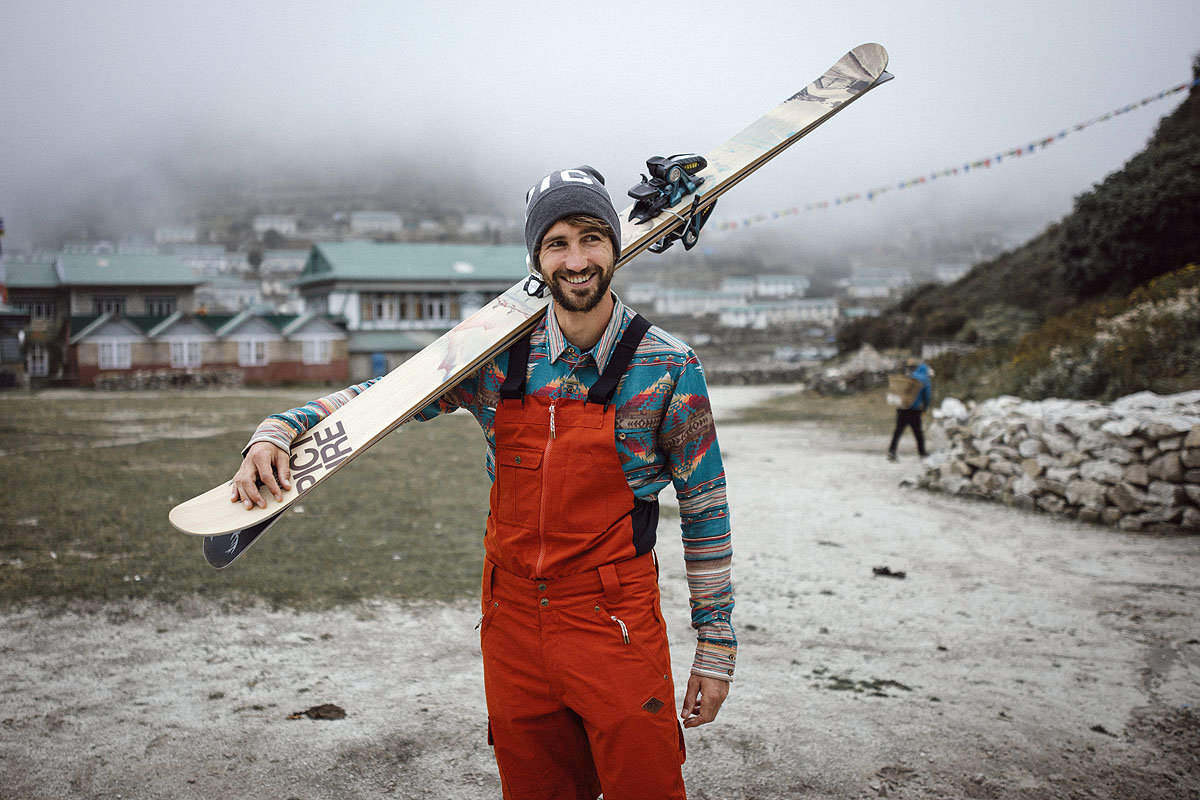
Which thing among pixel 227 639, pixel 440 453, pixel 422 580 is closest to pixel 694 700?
pixel 227 639

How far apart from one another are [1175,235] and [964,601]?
1788cm

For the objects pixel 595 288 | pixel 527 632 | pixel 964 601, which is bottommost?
pixel 964 601

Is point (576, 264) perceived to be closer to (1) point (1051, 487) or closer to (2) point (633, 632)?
(2) point (633, 632)

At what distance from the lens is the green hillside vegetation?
10664mm

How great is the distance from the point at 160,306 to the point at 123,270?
2680mm

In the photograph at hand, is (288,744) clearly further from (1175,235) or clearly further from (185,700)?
(1175,235)

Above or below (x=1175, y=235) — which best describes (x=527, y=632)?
below

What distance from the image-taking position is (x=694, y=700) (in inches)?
79.8

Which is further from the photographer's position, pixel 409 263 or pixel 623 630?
pixel 409 263

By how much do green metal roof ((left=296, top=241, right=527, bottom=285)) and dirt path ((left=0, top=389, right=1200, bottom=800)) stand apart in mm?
36372

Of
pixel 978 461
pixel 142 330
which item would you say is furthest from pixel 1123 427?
pixel 142 330

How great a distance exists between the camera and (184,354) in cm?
3359

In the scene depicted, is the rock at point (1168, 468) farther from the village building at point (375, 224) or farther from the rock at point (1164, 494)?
the village building at point (375, 224)

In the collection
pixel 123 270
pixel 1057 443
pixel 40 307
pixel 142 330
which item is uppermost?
pixel 123 270
